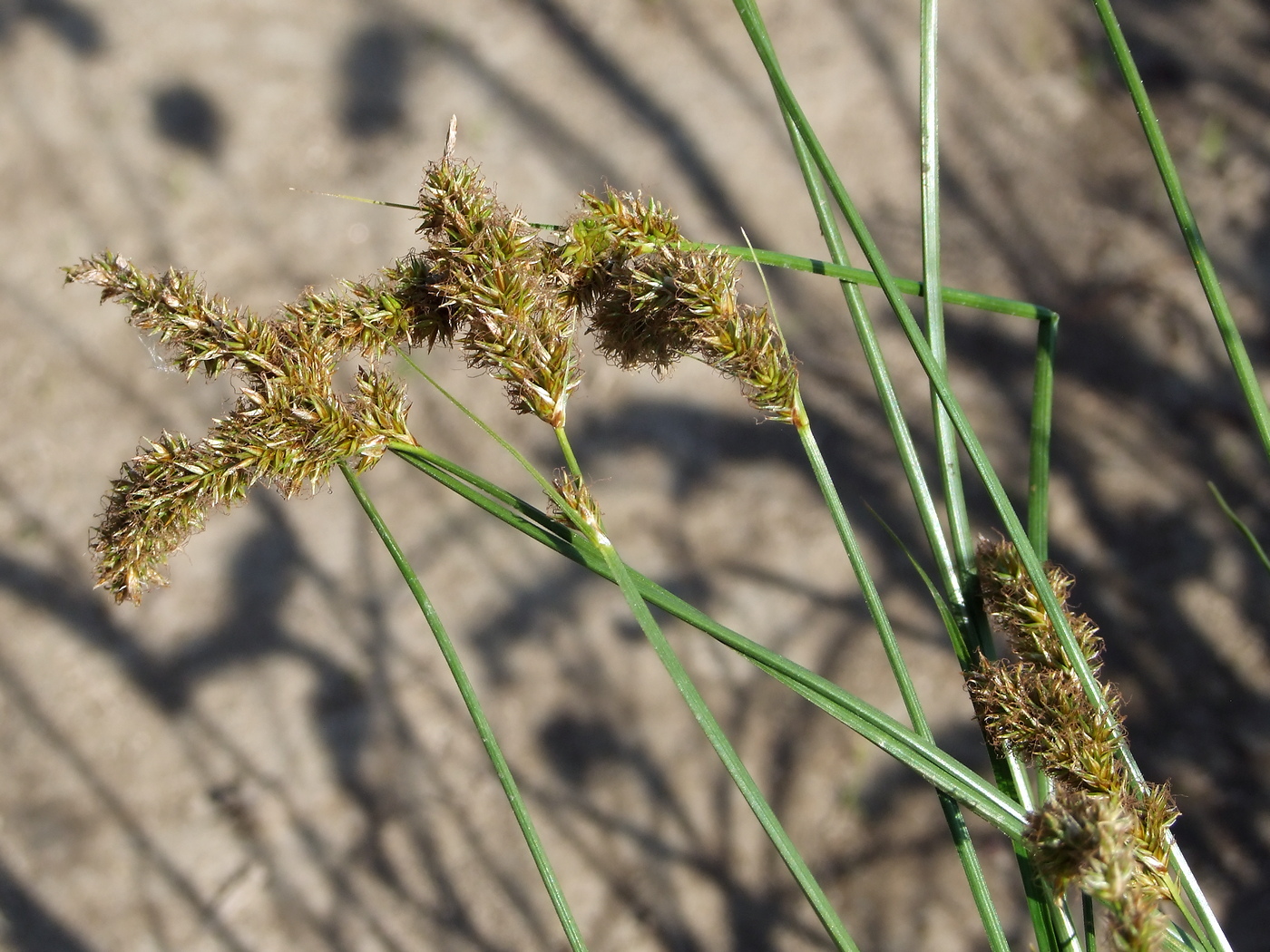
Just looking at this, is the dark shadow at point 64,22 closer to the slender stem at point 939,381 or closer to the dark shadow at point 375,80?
the dark shadow at point 375,80

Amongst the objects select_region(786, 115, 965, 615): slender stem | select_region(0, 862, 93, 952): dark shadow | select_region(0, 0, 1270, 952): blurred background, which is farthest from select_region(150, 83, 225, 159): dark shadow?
select_region(786, 115, 965, 615): slender stem

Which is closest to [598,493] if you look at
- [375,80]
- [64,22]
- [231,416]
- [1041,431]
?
[375,80]

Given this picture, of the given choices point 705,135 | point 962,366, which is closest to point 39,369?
point 705,135

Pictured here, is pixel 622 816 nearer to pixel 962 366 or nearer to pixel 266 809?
pixel 266 809

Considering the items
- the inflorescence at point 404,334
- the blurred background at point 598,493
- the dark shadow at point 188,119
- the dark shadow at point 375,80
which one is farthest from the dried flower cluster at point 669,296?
the dark shadow at point 188,119

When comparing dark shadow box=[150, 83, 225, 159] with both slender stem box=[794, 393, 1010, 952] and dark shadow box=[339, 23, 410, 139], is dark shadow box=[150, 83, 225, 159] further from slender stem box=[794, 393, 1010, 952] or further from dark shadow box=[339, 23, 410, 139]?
slender stem box=[794, 393, 1010, 952]
